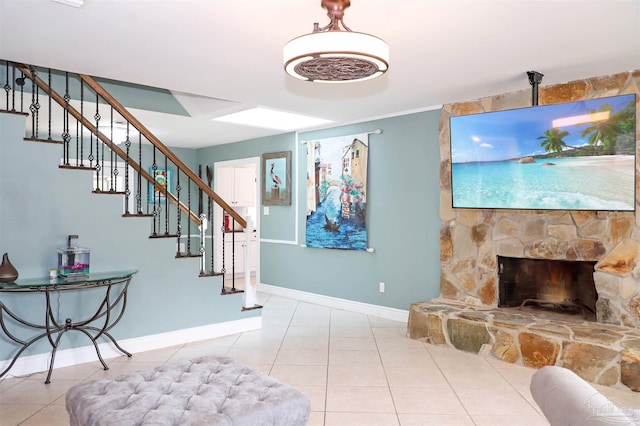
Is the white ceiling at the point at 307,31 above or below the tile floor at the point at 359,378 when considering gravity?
above

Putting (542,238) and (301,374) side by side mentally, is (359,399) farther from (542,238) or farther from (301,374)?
(542,238)

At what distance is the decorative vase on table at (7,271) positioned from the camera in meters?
3.41

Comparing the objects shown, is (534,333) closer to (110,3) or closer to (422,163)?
(422,163)

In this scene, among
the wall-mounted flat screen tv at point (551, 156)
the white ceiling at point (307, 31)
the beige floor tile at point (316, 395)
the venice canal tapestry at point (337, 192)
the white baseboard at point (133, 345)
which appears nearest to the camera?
the white ceiling at point (307, 31)

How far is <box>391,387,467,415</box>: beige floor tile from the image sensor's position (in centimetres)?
301

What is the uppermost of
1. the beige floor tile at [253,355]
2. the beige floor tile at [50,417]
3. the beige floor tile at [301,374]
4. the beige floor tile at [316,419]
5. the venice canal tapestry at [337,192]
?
the venice canal tapestry at [337,192]

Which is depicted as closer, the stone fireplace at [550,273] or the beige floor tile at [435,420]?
the beige floor tile at [435,420]

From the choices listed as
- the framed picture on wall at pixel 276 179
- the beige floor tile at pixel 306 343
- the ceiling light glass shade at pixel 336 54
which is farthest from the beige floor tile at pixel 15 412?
the framed picture on wall at pixel 276 179

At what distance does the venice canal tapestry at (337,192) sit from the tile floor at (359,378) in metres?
1.26

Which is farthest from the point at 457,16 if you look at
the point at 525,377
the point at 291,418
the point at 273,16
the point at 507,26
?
the point at 525,377

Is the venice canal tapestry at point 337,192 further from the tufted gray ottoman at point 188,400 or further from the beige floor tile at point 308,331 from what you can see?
the tufted gray ottoman at point 188,400

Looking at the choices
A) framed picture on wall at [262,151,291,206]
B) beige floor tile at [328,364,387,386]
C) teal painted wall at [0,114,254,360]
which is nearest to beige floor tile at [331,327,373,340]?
beige floor tile at [328,364,387,386]

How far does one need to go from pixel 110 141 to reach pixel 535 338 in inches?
156

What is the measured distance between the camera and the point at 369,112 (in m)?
5.35
